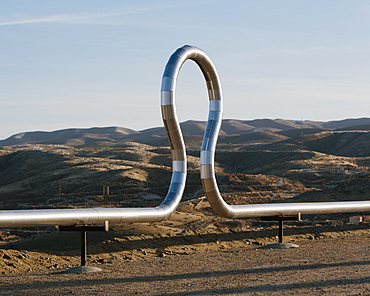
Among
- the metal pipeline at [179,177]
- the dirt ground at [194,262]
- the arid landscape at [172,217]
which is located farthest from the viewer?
the arid landscape at [172,217]

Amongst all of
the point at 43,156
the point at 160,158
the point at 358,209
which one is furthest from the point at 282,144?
the point at 358,209

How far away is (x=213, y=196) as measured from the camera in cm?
1962

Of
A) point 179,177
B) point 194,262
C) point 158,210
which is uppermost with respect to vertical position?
point 179,177

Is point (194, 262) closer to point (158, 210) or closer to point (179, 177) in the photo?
point (158, 210)

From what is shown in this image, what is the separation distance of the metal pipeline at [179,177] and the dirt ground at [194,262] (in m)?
1.26

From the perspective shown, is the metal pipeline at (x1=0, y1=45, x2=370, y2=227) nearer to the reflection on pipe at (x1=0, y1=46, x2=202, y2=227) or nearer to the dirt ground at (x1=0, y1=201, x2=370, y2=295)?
the reflection on pipe at (x1=0, y1=46, x2=202, y2=227)

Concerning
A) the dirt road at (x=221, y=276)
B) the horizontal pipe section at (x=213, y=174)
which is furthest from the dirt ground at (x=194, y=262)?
the horizontal pipe section at (x=213, y=174)

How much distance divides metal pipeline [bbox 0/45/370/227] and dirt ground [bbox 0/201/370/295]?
1260 millimetres

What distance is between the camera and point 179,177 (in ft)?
64.9

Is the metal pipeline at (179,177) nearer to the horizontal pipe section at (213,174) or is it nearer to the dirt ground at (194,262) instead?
the horizontal pipe section at (213,174)

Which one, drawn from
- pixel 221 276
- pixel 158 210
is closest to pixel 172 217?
pixel 158 210

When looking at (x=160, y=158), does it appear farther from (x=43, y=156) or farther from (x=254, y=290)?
(x=254, y=290)

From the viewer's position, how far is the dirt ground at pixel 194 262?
44.1ft

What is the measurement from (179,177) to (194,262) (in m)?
3.00
